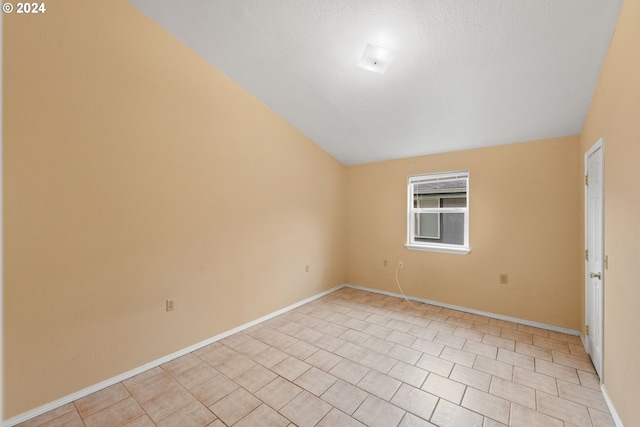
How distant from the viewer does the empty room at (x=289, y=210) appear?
169cm

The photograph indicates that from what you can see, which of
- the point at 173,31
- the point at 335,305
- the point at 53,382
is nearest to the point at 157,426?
the point at 53,382

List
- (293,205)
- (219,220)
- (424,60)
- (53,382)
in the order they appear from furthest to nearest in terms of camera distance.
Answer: (293,205), (219,220), (424,60), (53,382)

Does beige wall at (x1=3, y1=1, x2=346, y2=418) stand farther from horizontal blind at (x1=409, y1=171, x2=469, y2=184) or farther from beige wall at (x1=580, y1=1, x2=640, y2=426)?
beige wall at (x1=580, y1=1, x2=640, y2=426)

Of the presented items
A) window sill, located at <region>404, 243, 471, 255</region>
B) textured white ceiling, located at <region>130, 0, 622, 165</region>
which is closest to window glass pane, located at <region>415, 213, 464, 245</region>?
window sill, located at <region>404, 243, 471, 255</region>

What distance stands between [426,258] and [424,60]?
2.71 metres

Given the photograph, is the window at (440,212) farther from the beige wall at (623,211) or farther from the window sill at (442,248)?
the beige wall at (623,211)

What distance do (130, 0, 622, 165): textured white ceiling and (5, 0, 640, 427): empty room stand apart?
0.06ft

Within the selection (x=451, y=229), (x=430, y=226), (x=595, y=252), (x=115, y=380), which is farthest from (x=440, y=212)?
(x=115, y=380)

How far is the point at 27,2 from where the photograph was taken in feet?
5.74

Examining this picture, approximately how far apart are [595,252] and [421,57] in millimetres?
2248

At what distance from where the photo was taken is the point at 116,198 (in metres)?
2.10

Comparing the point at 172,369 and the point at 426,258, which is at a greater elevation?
the point at 426,258

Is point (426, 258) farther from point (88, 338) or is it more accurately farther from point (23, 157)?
point (23, 157)

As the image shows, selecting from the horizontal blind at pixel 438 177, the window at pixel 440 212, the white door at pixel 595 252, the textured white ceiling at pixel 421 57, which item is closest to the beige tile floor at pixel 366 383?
the white door at pixel 595 252
